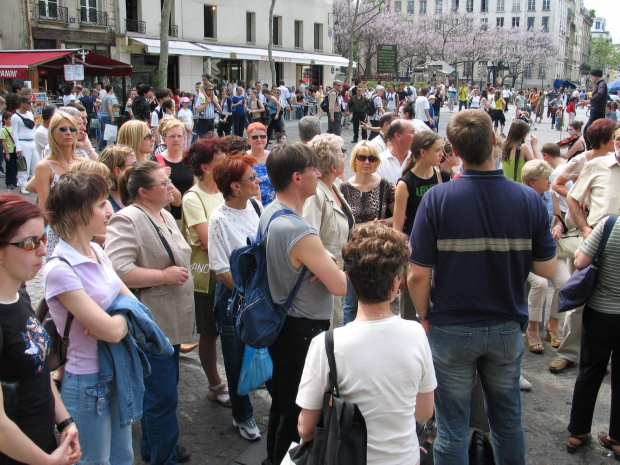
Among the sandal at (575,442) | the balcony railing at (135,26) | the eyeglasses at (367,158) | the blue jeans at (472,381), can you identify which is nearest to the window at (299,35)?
the balcony railing at (135,26)

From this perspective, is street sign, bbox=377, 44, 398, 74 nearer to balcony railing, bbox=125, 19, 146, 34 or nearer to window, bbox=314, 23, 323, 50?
balcony railing, bbox=125, 19, 146, 34

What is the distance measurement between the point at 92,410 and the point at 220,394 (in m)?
1.85

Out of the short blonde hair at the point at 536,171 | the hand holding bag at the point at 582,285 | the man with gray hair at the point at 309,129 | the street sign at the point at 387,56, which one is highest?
the street sign at the point at 387,56

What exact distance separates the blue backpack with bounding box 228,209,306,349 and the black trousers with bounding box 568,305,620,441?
1946 millimetres

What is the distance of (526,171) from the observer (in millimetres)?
5281

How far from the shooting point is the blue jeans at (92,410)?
8.50 ft

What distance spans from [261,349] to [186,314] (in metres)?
0.57

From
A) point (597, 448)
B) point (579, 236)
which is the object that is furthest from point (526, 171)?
point (597, 448)

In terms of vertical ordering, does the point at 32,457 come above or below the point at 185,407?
above

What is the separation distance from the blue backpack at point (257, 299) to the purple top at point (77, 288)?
0.65 m

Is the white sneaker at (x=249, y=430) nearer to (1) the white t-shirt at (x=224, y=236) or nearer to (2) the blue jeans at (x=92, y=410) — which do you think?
(1) the white t-shirt at (x=224, y=236)

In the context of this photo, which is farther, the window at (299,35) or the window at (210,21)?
the window at (299,35)

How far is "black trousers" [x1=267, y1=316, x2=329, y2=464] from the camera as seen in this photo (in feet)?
9.98

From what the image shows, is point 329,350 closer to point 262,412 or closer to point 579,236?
point 262,412
